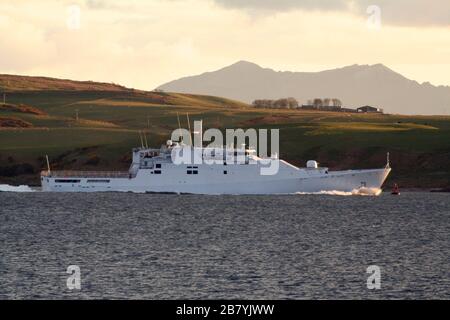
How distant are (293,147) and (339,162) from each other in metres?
12.6

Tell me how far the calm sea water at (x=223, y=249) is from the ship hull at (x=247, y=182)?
12.7 metres

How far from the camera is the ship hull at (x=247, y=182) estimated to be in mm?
138500

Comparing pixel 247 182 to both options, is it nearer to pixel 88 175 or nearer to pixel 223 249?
pixel 88 175

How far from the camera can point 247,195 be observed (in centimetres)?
13925

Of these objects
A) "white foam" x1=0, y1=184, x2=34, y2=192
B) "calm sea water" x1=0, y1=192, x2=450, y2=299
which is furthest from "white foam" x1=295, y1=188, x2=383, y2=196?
"white foam" x1=0, y1=184, x2=34, y2=192

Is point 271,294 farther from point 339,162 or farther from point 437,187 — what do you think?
point 339,162

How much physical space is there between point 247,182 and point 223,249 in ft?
205

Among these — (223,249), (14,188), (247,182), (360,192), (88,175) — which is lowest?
(14,188)

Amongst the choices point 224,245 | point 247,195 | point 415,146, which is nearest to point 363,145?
point 415,146

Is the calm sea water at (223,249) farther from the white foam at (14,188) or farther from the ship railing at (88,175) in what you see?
the white foam at (14,188)

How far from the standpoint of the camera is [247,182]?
139 m

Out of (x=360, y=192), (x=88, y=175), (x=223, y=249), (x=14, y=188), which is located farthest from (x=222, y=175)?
(x=223, y=249)

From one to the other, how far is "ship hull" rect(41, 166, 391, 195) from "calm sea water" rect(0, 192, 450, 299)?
12711mm

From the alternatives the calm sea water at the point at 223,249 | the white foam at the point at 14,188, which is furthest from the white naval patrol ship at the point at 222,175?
the white foam at the point at 14,188
